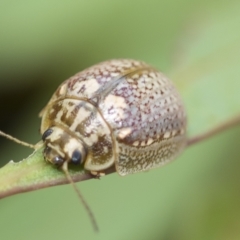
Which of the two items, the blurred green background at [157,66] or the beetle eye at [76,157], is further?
the blurred green background at [157,66]

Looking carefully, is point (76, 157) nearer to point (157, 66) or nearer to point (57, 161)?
point (57, 161)

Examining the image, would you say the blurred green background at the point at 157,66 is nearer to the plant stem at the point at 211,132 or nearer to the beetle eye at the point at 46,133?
the plant stem at the point at 211,132

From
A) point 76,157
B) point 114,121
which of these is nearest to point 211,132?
point 114,121

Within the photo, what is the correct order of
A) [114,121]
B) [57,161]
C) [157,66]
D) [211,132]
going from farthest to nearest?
[157,66] → [211,132] → [114,121] → [57,161]

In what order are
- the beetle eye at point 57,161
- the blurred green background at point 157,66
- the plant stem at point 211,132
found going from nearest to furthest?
the beetle eye at point 57,161
the plant stem at point 211,132
the blurred green background at point 157,66

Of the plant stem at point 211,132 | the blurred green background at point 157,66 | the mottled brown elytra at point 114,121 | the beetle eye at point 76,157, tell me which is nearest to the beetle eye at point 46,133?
the mottled brown elytra at point 114,121

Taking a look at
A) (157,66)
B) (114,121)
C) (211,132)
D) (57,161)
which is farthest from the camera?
(157,66)
